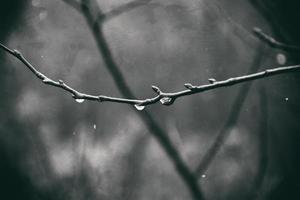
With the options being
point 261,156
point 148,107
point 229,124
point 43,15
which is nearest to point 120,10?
point 43,15

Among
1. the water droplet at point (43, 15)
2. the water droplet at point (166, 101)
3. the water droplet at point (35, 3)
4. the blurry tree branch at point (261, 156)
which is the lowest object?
the blurry tree branch at point (261, 156)

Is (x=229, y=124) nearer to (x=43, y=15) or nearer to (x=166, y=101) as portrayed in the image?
(x=166, y=101)

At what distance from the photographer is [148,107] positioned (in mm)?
2037

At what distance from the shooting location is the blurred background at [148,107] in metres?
2.01

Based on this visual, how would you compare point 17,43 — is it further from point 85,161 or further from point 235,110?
point 235,110

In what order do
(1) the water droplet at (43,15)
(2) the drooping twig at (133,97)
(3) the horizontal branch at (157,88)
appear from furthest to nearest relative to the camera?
1. (1) the water droplet at (43,15)
2. (2) the drooping twig at (133,97)
3. (3) the horizontal branch at (157,88)

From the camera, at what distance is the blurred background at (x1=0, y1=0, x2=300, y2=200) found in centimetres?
201

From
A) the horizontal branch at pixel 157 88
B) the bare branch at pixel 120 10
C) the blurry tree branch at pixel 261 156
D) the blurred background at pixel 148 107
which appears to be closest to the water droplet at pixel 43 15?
A: the blurred background at pixel 148 107

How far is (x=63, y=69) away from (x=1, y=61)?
0.46 m

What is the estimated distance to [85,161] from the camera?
2.01 m

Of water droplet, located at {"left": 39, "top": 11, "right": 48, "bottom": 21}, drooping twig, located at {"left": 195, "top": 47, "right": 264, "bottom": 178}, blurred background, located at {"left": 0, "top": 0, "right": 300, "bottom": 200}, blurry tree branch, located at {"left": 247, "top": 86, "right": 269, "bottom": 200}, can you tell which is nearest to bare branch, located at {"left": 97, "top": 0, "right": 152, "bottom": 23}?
blurred background, located at {"left": 0, "top": 0, "right": 300, "bottom": 200}

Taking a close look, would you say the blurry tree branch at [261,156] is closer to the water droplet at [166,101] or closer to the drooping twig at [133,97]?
the drooping twig at [133,97]

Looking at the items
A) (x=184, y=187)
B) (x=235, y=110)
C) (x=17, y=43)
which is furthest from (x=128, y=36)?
(x=184, y=187)

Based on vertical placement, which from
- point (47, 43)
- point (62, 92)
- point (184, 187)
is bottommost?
point (184, 187)
